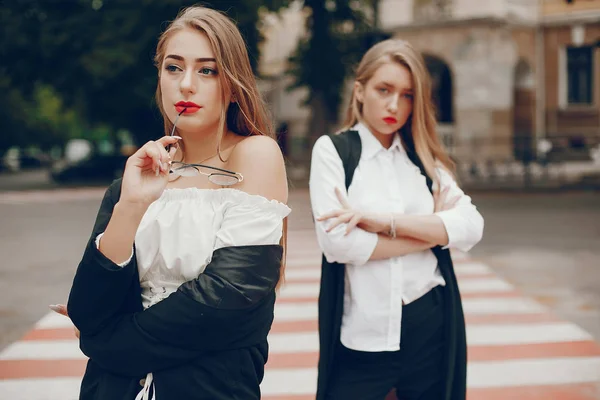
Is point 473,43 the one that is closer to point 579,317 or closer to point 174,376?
point 579,317

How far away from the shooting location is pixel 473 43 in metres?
28.5

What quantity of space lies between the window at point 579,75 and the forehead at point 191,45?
31.2 m

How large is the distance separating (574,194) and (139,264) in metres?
18.0

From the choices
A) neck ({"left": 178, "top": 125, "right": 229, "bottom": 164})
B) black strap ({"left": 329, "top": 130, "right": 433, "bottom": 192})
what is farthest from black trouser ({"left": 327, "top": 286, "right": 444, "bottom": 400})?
neck ({"left": 178, "top": 125, "right": 229, "bottom": 164})

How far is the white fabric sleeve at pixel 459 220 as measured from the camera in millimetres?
2787

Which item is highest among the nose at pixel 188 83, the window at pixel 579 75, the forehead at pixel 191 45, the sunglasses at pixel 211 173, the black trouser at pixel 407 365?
the window at pixel 579 75

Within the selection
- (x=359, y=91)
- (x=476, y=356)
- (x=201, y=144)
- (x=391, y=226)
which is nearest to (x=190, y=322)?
(x=201, y=144)

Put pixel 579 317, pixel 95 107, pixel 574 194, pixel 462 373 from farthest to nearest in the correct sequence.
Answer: pixel 95 107 < pixel 574 194 < pixel 579 317 < pixel 462 373

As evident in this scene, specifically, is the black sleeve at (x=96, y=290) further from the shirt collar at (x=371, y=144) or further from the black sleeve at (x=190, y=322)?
the shirt collar at (x=371, y=144)

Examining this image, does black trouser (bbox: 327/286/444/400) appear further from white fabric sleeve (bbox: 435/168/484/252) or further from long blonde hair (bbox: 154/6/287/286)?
long blonde hair (bbox: 154/6/287/286)

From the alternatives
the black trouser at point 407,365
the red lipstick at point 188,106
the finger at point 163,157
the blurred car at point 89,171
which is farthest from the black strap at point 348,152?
the blurred car at point 89,171

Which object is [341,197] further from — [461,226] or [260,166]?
[260,166]

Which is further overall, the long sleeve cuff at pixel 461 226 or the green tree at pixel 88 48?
the green tree at pixel 88 48

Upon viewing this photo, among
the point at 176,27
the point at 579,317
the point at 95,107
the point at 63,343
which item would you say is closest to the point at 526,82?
the point at 95,107
